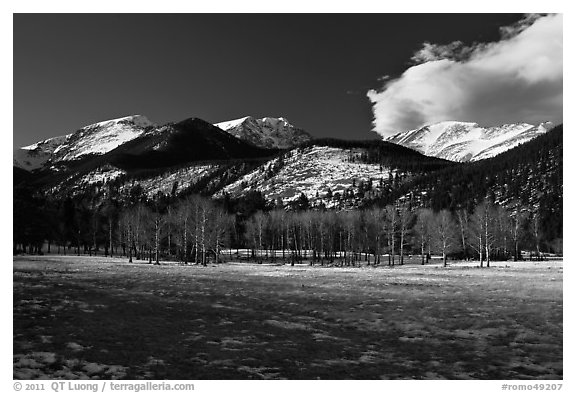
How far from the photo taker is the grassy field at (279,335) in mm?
11047

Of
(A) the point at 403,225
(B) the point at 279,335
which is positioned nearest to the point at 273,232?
(A) the point at 403,225

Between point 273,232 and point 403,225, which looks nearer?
point 403,225

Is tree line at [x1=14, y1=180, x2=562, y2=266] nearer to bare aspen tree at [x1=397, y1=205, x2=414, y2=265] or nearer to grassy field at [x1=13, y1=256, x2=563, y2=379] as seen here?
bare aspen tree at [x1=397, y1=205, x2=414, y2=265]

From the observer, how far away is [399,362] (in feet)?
38.1

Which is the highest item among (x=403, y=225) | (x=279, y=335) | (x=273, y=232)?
(x=403, y=225)

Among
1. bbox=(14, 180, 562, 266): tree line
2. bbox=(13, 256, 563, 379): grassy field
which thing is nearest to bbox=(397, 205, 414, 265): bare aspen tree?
bbox=(14, 180, 562, 266): tree line

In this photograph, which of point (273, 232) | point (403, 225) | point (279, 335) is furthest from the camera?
point (273, 232)

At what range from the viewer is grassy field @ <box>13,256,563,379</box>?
11.0m

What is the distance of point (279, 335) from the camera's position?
14.0m

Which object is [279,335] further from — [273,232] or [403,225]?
[273,232]
